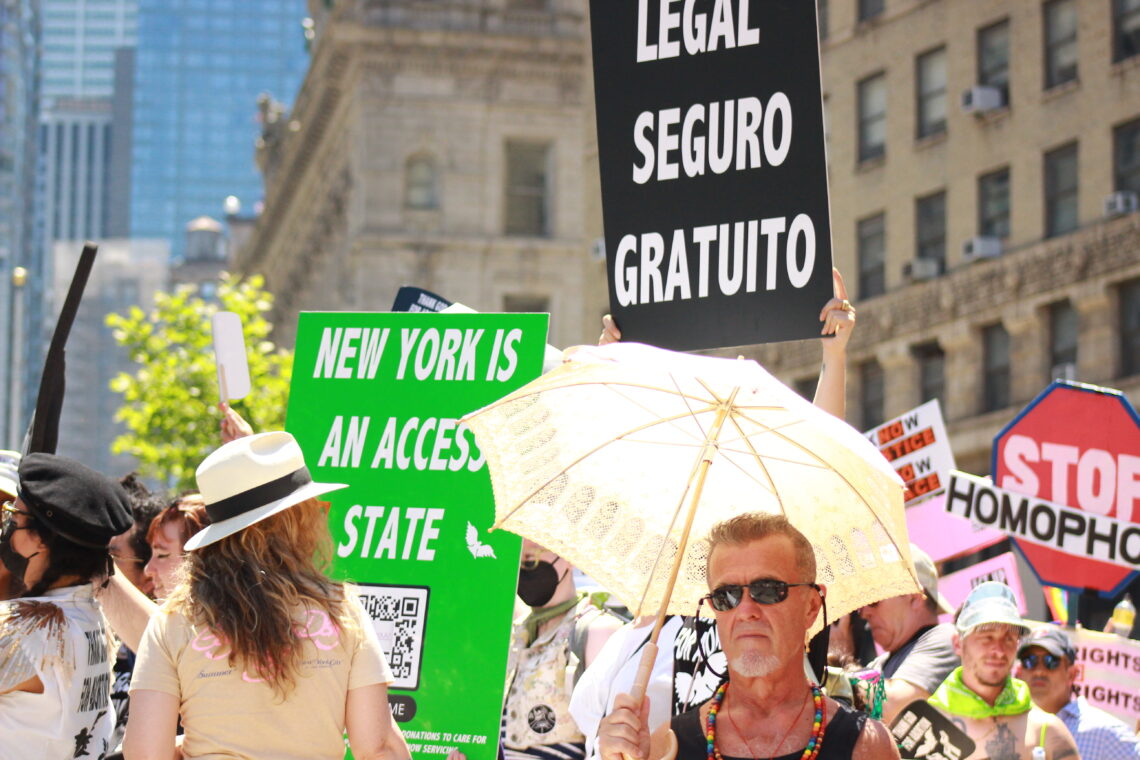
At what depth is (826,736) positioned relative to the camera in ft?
15.8

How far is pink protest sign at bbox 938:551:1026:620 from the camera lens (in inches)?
416

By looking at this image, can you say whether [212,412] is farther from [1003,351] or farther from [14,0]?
[14,0]

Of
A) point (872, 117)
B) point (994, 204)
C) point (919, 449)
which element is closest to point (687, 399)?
point (919, 449)

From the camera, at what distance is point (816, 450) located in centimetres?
519

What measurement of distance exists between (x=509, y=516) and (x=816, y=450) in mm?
928

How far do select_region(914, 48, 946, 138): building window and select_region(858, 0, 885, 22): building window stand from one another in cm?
188

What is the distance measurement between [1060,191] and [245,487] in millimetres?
28986

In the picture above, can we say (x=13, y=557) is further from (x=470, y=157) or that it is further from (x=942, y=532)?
(x=470, y=157)

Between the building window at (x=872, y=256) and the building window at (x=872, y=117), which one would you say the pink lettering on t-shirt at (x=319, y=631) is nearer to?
the building window at (x=872, y=256)

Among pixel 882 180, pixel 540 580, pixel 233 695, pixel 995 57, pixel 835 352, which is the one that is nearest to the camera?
pixel 233 695

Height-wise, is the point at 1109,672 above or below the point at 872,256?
below

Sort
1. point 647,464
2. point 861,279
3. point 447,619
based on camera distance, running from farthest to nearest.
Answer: point 861,279 → point 447,619 → point 647,464

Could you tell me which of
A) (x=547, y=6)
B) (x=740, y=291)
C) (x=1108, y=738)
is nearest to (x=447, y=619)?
(x=740, y=291)

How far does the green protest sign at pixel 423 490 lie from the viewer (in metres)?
6.43
